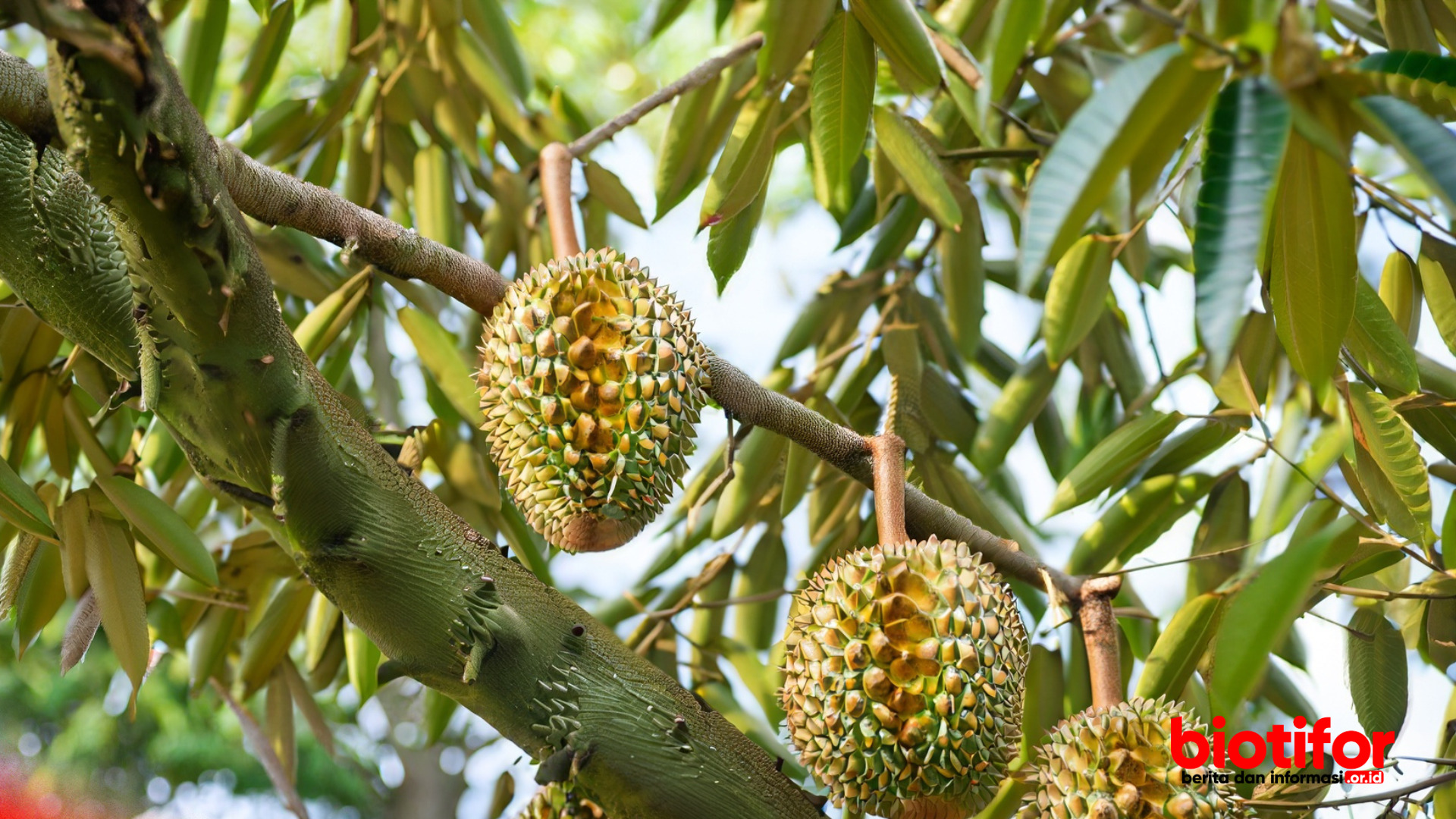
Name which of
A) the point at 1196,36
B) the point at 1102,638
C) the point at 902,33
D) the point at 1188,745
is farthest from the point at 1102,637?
the point at 1196,36

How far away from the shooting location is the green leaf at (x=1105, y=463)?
933 mm

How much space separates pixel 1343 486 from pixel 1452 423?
0.15 metres

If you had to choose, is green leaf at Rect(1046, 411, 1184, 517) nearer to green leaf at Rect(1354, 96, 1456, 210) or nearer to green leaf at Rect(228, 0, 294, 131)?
green leaf at Rect(1354, 96, 1456, 210)

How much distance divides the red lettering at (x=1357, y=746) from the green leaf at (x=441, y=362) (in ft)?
2.76

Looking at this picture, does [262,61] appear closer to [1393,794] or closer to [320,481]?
[320,481]

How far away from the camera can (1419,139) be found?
0.38m

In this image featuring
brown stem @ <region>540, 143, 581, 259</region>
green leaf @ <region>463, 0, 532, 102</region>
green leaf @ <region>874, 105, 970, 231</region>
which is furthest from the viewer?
green leaf @ <region>463, 0, 532, 102</region>

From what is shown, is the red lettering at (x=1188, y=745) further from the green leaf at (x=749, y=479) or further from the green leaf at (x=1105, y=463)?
the green leaf at (x=749, y=479)

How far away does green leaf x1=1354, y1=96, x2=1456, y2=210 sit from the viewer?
371 millimetres

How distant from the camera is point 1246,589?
462mm

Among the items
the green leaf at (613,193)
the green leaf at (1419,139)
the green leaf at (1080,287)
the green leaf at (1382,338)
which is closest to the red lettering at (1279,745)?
the green leaf at (1382,338)

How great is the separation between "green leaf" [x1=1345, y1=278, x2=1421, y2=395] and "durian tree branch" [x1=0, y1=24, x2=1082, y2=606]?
0.29m

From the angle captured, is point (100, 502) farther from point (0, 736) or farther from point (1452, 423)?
point (0, 736)

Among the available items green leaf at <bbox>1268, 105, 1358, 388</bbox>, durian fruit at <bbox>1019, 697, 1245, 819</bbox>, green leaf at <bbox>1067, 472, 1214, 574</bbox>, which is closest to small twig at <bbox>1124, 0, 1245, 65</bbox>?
green leaf at <bbox>1268, 105, 1358, 388</bbox>
